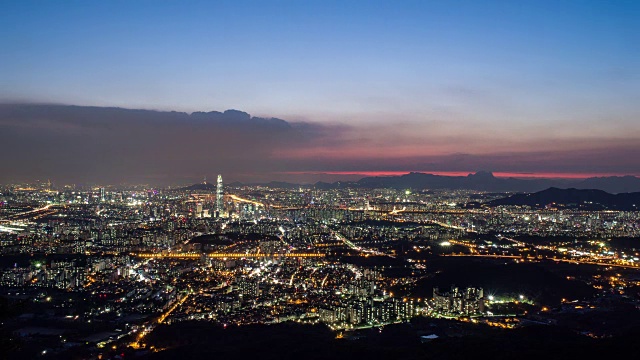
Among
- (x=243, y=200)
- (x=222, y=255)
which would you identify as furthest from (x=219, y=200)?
(x=222, y=255)

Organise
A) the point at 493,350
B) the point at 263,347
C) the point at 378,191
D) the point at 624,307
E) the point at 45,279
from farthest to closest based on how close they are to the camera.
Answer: the point at 378,191
the point at 45,279
the point at 624,307
the point at 263,347
the point at 493,350

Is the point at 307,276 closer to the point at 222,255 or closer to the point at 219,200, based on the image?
the point at 222,255

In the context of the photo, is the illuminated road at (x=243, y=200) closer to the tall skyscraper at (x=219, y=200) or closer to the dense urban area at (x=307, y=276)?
the tall skyscraper at (x=219, y=200)

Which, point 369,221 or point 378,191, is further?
point 378,191

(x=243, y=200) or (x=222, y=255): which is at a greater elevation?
(x=243, y=200)

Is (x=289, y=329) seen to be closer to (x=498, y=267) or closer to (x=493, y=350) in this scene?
(x=493, y=350)

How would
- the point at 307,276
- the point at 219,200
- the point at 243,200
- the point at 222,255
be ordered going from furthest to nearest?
the point at 243,200, the point at 219,200, the point at 222,255, the point at 307,276

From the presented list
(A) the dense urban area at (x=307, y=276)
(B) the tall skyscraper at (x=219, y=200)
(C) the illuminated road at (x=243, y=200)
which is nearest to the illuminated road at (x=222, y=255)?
(A) the dense urban area at (x=307, y=276)

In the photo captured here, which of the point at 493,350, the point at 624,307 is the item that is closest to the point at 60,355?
the point at 493,350

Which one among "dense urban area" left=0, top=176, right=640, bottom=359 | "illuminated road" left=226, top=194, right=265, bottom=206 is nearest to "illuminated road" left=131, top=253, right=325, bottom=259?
"dense urban area" left=0, top=176, right=640, bottom=359
